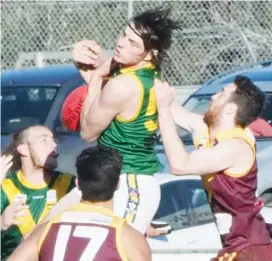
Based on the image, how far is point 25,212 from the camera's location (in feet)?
25.6

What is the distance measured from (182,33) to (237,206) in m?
7.32

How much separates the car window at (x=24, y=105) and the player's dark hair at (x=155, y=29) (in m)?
5.21

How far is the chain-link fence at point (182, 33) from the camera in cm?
1407

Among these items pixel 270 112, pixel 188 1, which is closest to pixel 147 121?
pixel 270 112

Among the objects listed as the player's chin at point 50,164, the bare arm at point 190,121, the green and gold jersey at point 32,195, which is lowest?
the green and gold jersey at point 32,195

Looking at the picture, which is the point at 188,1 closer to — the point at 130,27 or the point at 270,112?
the point at 270,112

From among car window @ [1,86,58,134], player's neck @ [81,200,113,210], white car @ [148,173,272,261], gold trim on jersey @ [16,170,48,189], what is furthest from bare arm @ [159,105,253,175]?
car window @ [1,86,58,134]

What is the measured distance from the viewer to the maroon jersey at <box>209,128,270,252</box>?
657 centimetres

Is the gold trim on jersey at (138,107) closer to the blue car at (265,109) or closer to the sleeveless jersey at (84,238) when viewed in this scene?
the sleeveless jersey at (84,238)

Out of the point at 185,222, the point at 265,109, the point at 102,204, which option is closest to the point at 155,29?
the point at 102,204

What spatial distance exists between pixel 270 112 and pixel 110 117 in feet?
13.3

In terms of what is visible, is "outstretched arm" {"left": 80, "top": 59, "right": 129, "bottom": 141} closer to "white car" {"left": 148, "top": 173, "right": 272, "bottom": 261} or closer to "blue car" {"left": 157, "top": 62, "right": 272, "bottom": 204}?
"white car" {"left": 148, "top": 173, "right": 272, "bottom": 261}

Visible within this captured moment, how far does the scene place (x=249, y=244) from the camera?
669 cm

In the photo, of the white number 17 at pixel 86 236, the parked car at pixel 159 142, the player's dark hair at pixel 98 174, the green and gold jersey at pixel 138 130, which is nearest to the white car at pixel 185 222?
the parked car at pixel 159 142
